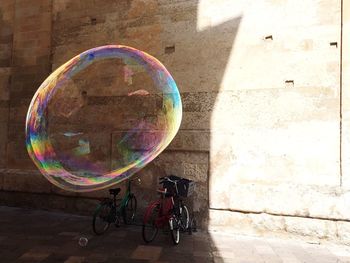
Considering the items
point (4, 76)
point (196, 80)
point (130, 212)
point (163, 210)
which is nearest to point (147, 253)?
point (163, 210)

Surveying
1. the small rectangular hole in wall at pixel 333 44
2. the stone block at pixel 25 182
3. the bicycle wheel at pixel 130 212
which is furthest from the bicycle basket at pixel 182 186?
the small rectangular hole in wall at pixel 333 44

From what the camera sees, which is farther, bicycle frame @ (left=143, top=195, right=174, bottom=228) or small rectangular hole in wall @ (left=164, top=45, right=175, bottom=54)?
small rectangular hole in wall @ (left=164, top=45, right=175, bottom=54)

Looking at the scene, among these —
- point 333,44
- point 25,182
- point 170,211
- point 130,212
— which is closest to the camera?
point 170,211

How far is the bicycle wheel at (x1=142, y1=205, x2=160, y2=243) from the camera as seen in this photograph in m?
6.18

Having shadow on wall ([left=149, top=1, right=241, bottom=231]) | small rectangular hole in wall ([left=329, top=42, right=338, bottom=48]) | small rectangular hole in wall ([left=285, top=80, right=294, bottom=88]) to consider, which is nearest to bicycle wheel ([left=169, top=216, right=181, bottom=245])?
shadow on wall ([left=149, top=1, right=241, bottom=231])

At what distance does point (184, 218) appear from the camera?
677cm

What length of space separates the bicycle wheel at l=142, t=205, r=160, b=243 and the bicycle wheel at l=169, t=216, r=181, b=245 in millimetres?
328

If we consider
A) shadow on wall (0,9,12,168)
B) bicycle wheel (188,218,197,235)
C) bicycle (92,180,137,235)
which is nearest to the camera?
bicycle (92,180,137,235)

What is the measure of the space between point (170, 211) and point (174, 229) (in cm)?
34

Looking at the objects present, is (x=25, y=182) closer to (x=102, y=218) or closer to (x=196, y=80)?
(x=102, y=218)

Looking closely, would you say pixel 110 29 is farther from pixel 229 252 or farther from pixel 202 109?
pixel 229 252

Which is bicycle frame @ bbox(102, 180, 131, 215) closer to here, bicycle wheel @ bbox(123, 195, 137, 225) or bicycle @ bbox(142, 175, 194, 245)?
bicycle wheel @ bbox(123, 195, 137, 225)

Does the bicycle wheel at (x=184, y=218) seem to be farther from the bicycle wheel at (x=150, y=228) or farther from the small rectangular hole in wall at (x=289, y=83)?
the small rectangular hole in wall at (x=289, y=83)

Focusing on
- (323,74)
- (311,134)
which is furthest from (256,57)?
(311,134)
